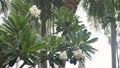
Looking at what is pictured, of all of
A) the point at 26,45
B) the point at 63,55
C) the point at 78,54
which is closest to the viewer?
the point at 26,45

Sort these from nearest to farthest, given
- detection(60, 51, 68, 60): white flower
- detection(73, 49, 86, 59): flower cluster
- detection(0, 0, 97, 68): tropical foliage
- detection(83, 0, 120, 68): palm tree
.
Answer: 1. detection(0, 0, 97, 68): tropical foliage
2. detection(60, 51, 68, 60): white flower
3. detection(73, 49, 86, 59): flower cluster
4. detection(83, 0, 120, 68): palm tree

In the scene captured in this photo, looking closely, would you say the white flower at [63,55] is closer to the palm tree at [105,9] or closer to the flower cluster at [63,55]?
the flower cluster at [63,55]

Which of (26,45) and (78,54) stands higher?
(26,45)

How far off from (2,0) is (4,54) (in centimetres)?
299

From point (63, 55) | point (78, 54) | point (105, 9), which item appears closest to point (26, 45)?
point (63, 55)

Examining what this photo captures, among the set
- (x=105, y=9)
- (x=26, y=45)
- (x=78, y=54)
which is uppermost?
(x=105, y=9)

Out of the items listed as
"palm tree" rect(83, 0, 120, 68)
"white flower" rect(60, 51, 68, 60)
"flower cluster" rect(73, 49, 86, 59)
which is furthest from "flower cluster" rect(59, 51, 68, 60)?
"palm tree" rect(83, 0, 120, 68)

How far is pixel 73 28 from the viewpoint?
567 centimetres

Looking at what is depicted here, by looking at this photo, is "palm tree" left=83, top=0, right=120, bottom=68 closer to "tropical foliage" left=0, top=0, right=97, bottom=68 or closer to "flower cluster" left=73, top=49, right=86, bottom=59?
"flower cluster" left=73, top=49, right=86, bottom=59

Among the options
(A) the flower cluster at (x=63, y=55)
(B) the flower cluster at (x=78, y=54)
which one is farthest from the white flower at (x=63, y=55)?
(B) the flower cluster at (x=78, y=54)

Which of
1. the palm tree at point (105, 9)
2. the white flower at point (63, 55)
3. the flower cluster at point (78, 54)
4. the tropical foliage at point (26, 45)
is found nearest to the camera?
the tropical foliage at point (26, 45)

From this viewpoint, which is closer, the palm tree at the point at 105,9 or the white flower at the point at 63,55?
the white flower at the point at 63,55

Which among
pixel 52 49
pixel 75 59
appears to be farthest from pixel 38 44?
pixel 75 59

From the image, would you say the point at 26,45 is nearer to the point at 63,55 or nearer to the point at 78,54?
the point at 63,55
